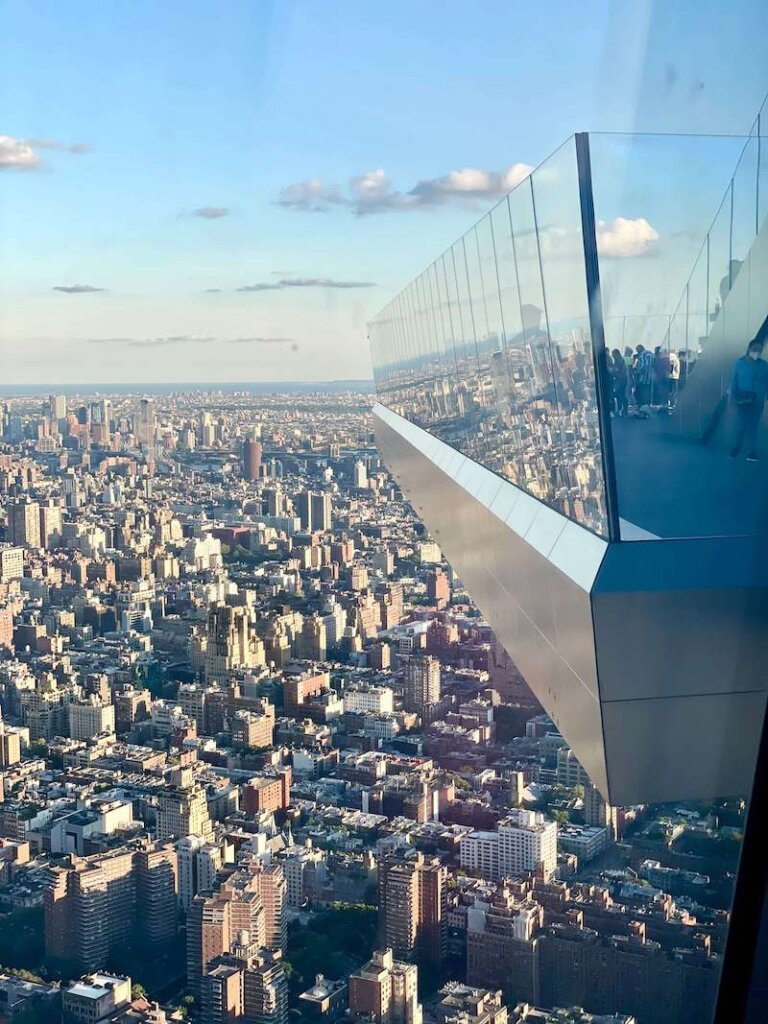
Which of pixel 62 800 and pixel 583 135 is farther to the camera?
pixel 62 800

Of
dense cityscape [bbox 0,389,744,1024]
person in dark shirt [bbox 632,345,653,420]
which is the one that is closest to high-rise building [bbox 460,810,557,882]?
dense cityscape [bbox 0,389,744,1024]

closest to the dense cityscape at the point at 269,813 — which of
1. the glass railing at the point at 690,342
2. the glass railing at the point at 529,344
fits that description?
the glass railing at the point at 690,342

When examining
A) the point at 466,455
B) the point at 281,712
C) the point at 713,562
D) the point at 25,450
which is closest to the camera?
the point at 713,562

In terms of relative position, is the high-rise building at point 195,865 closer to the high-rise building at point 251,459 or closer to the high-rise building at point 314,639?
the high-rise building at point 314,639

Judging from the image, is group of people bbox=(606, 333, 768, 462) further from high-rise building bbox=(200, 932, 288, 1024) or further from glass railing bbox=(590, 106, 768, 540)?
high-rise building bbox=(200, 932, 288, 1024)

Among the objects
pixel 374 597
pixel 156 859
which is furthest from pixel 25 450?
pixel 374 597

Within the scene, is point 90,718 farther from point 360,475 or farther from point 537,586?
point 360,475

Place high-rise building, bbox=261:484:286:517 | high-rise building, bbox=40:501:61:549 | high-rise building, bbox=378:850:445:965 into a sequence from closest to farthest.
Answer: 1. high-rise building, bbox=378:850:445:965
2. high-rise building, bbox=40:501:61:549
3. high-rise building, bbox=261:484:286:517

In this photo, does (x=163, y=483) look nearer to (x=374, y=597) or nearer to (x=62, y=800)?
(x=374, y=597)
